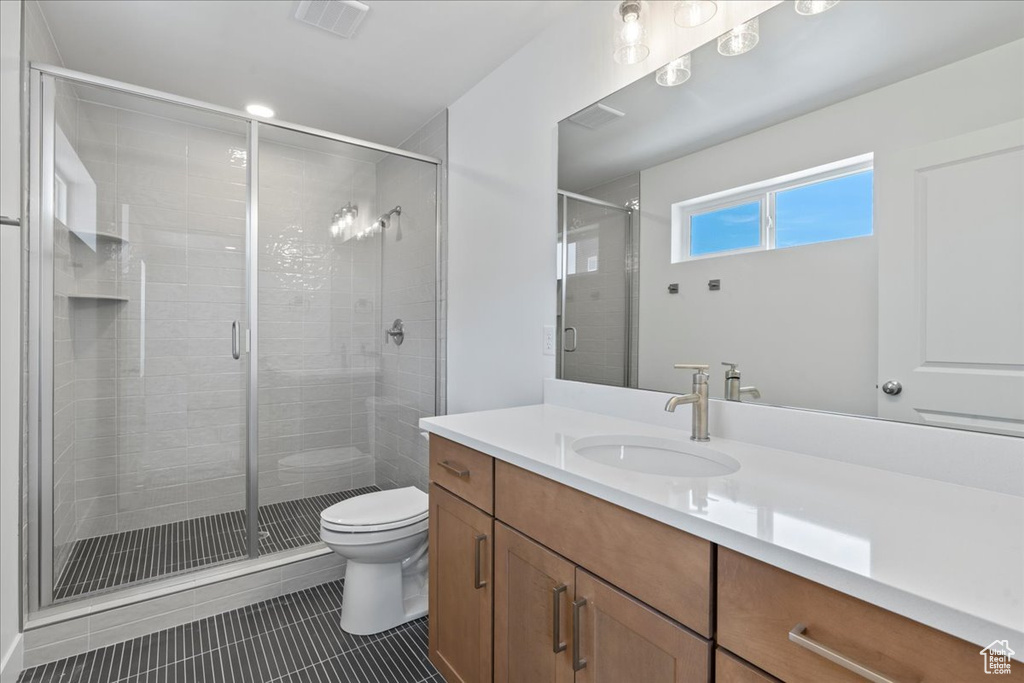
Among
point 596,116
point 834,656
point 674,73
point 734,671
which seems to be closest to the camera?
point 834,656

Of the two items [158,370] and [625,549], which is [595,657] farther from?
[158,370]

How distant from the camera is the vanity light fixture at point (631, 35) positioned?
1.46 metres

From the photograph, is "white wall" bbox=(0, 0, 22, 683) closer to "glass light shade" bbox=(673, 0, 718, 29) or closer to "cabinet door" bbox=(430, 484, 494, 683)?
"cabinet door" bbox=(430, 484, 494, 683)

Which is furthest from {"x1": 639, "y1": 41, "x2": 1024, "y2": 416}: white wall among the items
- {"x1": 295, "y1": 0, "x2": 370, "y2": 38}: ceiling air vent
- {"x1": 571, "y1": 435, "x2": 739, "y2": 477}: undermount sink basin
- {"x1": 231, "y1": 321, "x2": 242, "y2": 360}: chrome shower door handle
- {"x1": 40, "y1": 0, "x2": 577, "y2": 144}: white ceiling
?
{"x1": 231, "y1": 321, "x2": 242, "y2": 360}: chrome shower door handle

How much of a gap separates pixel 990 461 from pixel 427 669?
1706mm

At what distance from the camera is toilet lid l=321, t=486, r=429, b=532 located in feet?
5.96

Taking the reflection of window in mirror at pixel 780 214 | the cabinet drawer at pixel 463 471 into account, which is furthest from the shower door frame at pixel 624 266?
the cabinet drawer at pixel 463 471

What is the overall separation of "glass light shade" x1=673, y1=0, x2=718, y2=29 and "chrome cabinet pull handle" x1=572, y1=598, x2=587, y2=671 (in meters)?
1.56

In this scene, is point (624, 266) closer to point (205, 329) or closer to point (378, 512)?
point (378, 512)

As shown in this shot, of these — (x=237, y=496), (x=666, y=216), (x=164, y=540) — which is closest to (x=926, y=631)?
(x=666, y=216)

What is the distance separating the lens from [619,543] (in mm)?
887

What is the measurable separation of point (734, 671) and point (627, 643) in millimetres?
216

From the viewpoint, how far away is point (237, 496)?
7.86 feet

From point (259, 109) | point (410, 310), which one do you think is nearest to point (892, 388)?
point (410, 310)
